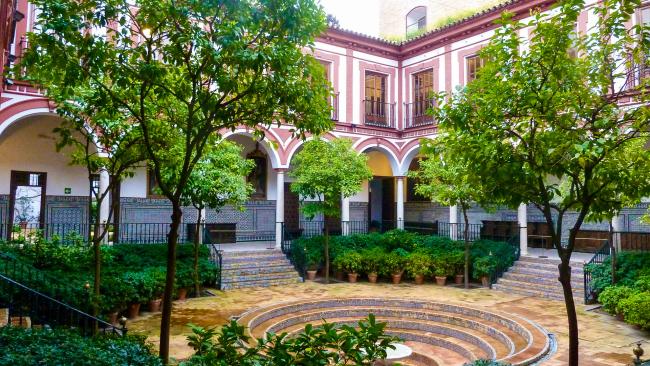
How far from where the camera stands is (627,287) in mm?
9867

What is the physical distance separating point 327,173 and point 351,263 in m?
3.02

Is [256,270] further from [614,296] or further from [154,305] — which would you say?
[614,296]

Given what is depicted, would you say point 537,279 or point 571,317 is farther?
point 537,279

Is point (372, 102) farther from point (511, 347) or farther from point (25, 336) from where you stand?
point (25, 336)

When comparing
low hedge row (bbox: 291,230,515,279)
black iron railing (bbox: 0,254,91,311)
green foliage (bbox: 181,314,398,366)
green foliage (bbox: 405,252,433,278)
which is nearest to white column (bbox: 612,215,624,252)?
low hedge row (bbox: 291,230,515,279)

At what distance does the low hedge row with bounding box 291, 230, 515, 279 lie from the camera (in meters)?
14.1

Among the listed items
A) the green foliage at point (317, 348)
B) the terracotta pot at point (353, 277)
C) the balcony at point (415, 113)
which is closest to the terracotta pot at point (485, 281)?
the terracotta pot at point (353, 277)

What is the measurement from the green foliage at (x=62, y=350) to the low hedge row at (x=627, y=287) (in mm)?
8641

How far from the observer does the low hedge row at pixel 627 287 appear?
8.77 metres

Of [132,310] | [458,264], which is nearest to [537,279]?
[458,264]

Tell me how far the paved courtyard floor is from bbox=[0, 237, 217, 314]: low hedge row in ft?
2.06

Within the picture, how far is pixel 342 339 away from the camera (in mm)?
3295

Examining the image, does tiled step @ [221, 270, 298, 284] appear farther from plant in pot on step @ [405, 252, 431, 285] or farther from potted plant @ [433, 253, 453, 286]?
potted plant @ [433, 253, 453, 286]

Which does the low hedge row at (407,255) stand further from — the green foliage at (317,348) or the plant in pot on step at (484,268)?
Answer: the green foliage at (317,348)
